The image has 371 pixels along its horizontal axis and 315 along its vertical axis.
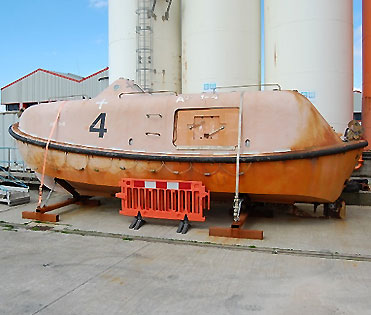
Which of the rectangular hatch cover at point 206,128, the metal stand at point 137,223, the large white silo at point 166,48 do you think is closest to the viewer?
the rectangular hatch cover at point 206,128

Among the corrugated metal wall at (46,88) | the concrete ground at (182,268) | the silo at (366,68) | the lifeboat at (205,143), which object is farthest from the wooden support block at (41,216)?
the corrugated metal wall at (46,88)

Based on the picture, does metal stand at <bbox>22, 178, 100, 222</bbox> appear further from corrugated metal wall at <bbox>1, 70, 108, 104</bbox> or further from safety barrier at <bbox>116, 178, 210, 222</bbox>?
corrugated metal wall at <bbox>1, 70, 108, 104</bbox>

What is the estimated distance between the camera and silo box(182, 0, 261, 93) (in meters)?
10.9

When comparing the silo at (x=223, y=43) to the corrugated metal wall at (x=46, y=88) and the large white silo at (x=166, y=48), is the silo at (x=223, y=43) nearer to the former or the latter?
the large white silo at (x=166, y=48)

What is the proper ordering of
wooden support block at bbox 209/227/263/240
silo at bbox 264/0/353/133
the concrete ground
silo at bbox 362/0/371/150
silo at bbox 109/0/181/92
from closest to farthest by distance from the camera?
the concrete ground < wooden support block at bbox 209/227/263/240 < silo at bbox 264/0/353/133 < silo at bbox 109/0/181/92 < silo at bbox 362/0/371/150

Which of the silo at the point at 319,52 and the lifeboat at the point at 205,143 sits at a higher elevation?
the silo at the point at 319,52

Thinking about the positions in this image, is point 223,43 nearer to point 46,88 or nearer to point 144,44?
point 144,44

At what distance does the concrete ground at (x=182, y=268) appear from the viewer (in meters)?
3.36

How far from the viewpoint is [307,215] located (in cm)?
683

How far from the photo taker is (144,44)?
1208 cm

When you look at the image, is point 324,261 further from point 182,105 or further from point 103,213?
point 103,213

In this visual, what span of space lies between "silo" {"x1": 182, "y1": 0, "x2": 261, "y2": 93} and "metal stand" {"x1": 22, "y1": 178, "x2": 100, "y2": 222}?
17.2 ft

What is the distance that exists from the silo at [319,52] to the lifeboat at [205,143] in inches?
174

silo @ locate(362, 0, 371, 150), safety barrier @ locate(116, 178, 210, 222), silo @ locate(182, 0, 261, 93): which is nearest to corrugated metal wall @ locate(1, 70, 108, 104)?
silo @ locate(182, 0, 261, 93)
